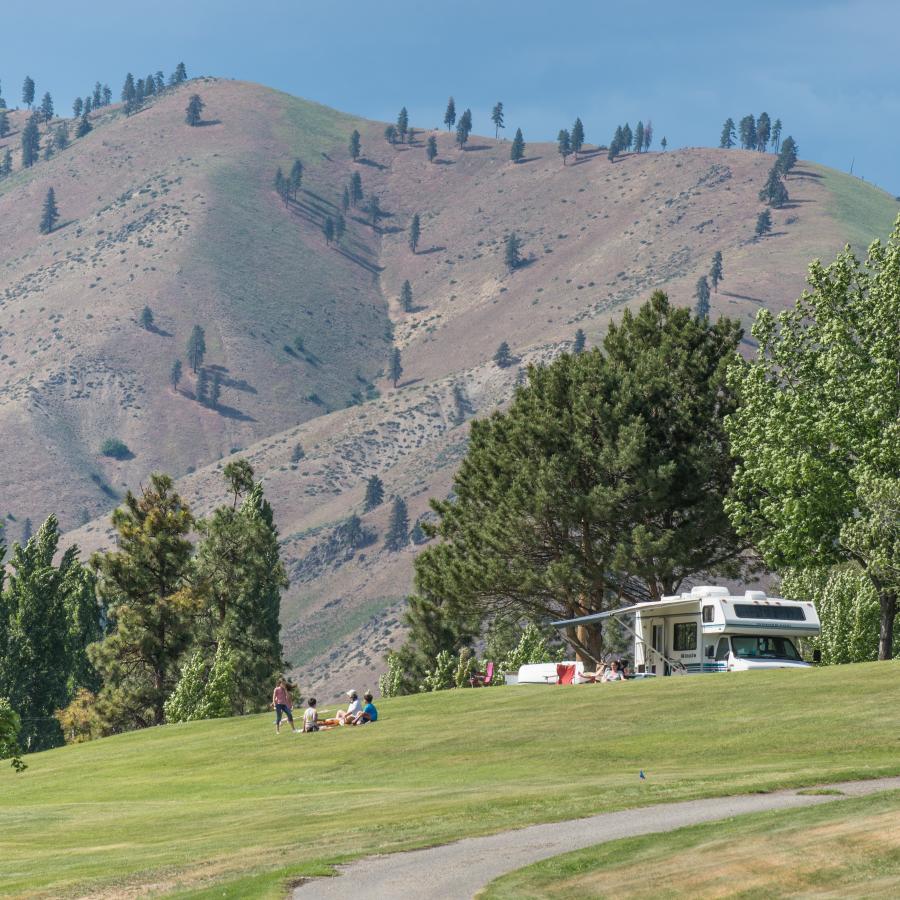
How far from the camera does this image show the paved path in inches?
736

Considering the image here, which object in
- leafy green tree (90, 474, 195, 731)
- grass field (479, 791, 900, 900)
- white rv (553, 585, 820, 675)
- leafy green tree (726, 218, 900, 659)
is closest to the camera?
grass field (479, 791, 900, 900)

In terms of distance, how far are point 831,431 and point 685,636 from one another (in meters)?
9.29

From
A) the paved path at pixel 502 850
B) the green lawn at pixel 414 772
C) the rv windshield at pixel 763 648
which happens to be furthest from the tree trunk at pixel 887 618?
the paved path at pixel 502 850

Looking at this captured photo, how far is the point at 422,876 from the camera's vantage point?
19.4 metres

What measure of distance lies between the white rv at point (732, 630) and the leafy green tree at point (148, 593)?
25.9m

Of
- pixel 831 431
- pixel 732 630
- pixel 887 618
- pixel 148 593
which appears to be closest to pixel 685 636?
pixel 732 630

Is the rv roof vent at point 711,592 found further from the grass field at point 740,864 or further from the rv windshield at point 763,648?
the grass field at point 740,864

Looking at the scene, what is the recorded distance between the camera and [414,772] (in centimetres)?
3544

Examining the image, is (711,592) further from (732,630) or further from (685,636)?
(732,630)

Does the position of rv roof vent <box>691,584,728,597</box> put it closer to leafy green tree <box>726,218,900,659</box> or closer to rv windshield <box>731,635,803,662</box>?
rv windshield <box>731,635,803,662</box>

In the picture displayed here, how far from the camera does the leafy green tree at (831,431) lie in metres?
51.6

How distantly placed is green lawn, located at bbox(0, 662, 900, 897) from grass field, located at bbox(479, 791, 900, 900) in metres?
3.48

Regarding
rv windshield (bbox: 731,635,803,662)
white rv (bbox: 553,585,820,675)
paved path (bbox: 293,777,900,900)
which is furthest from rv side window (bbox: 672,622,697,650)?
paved path (bbox: 293,777,900,900)

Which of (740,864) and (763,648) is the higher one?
(763,648)
